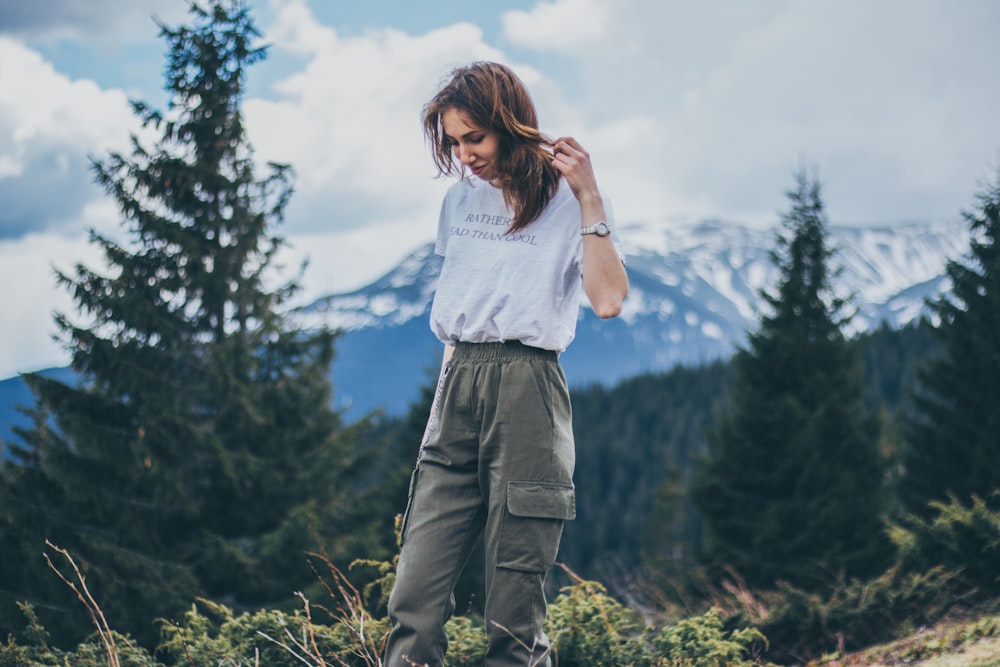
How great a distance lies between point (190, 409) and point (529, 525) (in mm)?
11632

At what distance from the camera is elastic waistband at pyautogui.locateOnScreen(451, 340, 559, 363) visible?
2.36m

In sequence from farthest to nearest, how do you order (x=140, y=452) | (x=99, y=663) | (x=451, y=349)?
(x=140, y=452), (x=99, y=663), (x=451, y=349)

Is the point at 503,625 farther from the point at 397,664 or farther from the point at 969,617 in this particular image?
the point at 969,617

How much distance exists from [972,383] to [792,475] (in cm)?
428

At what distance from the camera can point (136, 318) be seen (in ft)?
40.5

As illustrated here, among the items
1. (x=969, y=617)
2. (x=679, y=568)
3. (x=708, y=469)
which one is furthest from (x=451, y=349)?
(x=679, y=568)

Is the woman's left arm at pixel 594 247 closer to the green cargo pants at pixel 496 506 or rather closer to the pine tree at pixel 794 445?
the green cargo pants at pixel 496 506

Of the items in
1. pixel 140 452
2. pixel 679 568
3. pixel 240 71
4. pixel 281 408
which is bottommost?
pixel 679 568

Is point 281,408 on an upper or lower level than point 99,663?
upper

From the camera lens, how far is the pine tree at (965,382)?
1727cm

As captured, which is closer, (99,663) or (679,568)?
(99,663)

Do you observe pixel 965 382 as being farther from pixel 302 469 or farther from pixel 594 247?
pixel 594 247

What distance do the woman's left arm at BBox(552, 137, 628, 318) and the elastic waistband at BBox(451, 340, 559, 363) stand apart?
0.65ft

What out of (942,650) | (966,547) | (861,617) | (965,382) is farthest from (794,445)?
(942,650)
